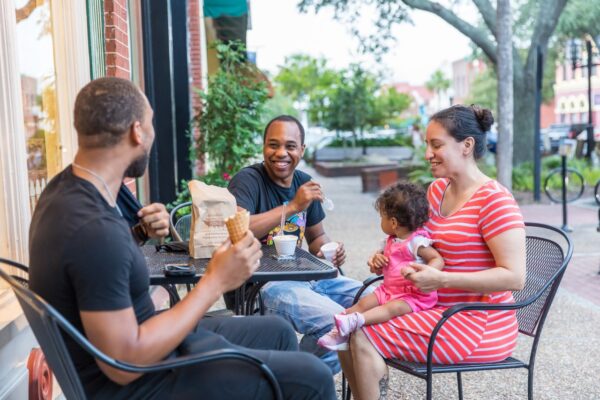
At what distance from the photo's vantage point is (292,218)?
3.92 metres

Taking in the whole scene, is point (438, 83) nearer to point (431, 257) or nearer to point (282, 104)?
point (282, 104)

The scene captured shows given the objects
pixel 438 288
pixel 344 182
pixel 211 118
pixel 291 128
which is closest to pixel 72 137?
pixel 291 128

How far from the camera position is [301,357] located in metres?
2.31

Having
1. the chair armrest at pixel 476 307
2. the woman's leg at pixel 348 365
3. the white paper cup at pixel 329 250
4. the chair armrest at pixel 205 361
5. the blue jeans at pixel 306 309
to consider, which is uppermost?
the white paper cup at pixel 329 250

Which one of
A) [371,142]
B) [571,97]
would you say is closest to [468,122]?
[371,142]

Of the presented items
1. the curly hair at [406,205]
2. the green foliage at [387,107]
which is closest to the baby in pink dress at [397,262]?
the curly hair at [406,205]

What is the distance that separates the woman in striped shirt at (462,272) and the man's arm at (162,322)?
88 cm

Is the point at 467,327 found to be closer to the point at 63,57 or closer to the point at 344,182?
the point at 63,57

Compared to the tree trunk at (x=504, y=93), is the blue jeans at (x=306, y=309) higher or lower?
lower

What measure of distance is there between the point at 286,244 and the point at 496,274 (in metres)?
0.90

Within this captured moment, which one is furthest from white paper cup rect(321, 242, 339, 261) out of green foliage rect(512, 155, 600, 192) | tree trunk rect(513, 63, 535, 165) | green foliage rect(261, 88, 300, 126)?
green foliage rect(261, 88, 300, 126)

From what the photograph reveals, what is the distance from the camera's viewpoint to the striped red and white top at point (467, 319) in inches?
117

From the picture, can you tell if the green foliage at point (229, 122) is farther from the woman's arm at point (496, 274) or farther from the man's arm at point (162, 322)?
the man's arm at point (162, 322)

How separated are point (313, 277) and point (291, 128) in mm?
1294
